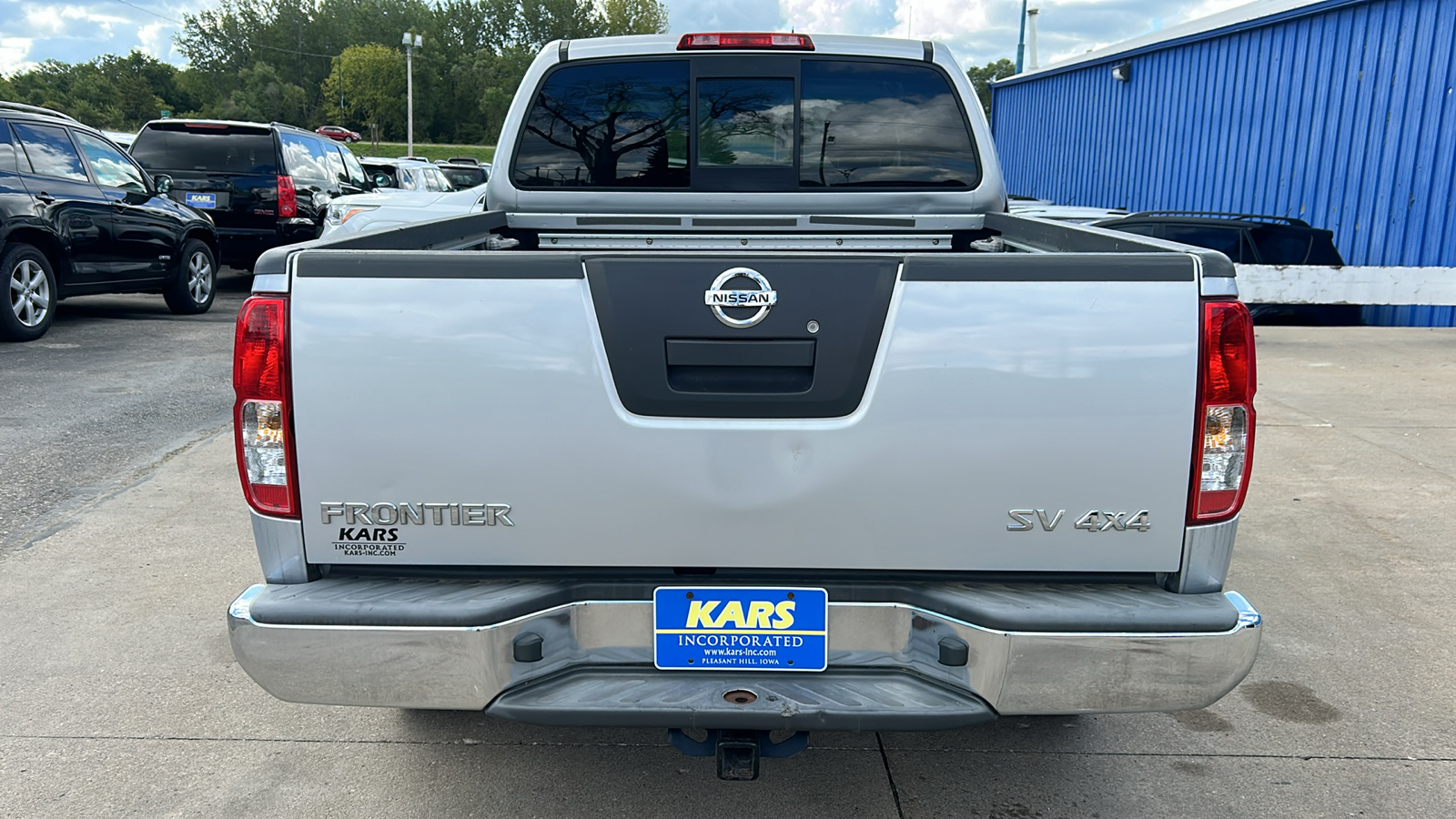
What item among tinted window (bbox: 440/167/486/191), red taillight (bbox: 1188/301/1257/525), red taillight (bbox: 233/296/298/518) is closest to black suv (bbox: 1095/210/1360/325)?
red taillight (bbox: 1188/301/1257/525)

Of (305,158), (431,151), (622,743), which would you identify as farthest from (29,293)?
(431,151)

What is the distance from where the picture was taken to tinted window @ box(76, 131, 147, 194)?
9.80m

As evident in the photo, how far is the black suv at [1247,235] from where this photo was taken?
10430 mm

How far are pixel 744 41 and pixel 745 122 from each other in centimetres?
31

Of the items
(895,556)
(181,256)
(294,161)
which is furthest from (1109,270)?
(294,161)

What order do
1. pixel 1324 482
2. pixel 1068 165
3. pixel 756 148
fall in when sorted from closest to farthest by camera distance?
pixel 756 148, pixel 1324 482, pixel 1068 165

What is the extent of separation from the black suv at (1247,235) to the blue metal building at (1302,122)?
6.57 feet

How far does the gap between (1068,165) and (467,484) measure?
2096 centimetres

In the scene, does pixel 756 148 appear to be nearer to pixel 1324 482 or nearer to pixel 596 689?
pixel 596 689

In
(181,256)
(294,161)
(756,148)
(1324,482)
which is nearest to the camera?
(756,148)

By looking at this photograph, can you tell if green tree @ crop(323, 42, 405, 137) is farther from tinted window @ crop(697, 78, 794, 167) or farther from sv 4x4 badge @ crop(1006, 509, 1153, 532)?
sv 4x4 badge @ crop(1006, 509, 1153, 532)

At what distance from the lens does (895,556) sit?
2.31m

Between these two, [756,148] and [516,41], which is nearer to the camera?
[756,148]

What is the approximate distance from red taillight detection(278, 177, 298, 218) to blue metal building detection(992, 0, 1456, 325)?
1225cm
